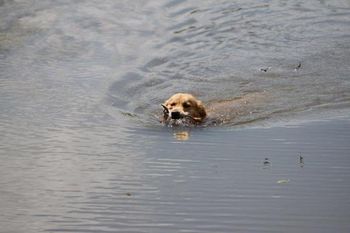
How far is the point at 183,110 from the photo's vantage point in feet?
35.4

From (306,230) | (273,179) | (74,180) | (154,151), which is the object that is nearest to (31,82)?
(154,151)

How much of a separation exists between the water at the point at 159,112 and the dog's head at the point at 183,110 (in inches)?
11.1

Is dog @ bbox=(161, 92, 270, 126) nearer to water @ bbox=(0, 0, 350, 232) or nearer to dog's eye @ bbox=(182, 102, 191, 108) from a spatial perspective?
dog's eye @ bbox=(182, 102, 191, 108)

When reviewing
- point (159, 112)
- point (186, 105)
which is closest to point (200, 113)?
point (186, 105)

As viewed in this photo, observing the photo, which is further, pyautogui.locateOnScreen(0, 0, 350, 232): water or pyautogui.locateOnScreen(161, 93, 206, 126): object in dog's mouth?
pyautogui.locateOnScreen(161, 93, 206, 126): object in dog's mouth

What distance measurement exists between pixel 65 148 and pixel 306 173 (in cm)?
284

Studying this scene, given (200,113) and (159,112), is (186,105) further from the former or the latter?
(159,112)

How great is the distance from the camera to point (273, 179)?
23.8ft

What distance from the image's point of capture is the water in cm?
637

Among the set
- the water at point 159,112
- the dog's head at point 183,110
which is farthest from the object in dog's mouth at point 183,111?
the water at point 159,112

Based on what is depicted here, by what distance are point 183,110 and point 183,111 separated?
3cm

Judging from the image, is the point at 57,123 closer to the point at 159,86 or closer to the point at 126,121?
the point at 126,121

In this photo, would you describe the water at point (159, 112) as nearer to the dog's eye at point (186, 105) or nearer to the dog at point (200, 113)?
the dog at point (200, 113)

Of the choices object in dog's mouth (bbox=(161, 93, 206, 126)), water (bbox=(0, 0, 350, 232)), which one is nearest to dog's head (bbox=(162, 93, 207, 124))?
object in dog's mouth (bbox=(161, 93, 206, 126))
